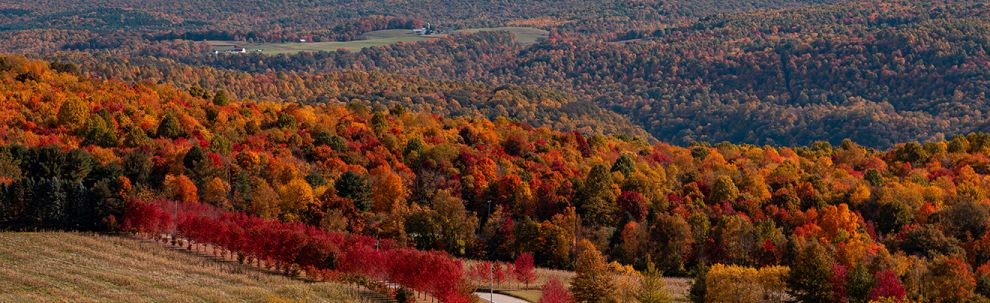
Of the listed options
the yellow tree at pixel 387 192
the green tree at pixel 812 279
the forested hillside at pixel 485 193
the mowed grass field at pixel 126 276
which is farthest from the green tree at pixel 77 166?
the green tree at pixel 812 279

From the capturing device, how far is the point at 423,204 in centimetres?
11950

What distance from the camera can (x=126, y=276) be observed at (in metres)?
81.4

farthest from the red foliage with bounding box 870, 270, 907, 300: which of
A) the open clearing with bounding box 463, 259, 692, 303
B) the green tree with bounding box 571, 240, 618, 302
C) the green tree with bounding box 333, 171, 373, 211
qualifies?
the green tree with bounding box 333, 171, 373, 211

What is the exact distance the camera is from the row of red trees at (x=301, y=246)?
282 feet

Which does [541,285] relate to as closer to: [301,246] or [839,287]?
[301,246]

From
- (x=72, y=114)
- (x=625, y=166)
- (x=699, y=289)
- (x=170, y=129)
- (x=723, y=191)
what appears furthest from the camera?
(x=625, y=166)

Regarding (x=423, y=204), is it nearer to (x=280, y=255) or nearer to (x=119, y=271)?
(x=280, y=255)

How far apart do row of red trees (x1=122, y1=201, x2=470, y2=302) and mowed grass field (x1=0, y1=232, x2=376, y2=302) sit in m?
1.74

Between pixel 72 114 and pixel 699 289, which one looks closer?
pixel 699 289

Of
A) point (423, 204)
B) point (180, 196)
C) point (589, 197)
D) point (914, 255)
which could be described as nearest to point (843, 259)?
point (914, 255)

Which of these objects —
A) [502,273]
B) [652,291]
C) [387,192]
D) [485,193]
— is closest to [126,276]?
[502,273]

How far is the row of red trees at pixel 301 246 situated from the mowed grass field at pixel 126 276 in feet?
5.71

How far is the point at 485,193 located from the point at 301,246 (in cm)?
3422

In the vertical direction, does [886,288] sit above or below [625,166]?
below
